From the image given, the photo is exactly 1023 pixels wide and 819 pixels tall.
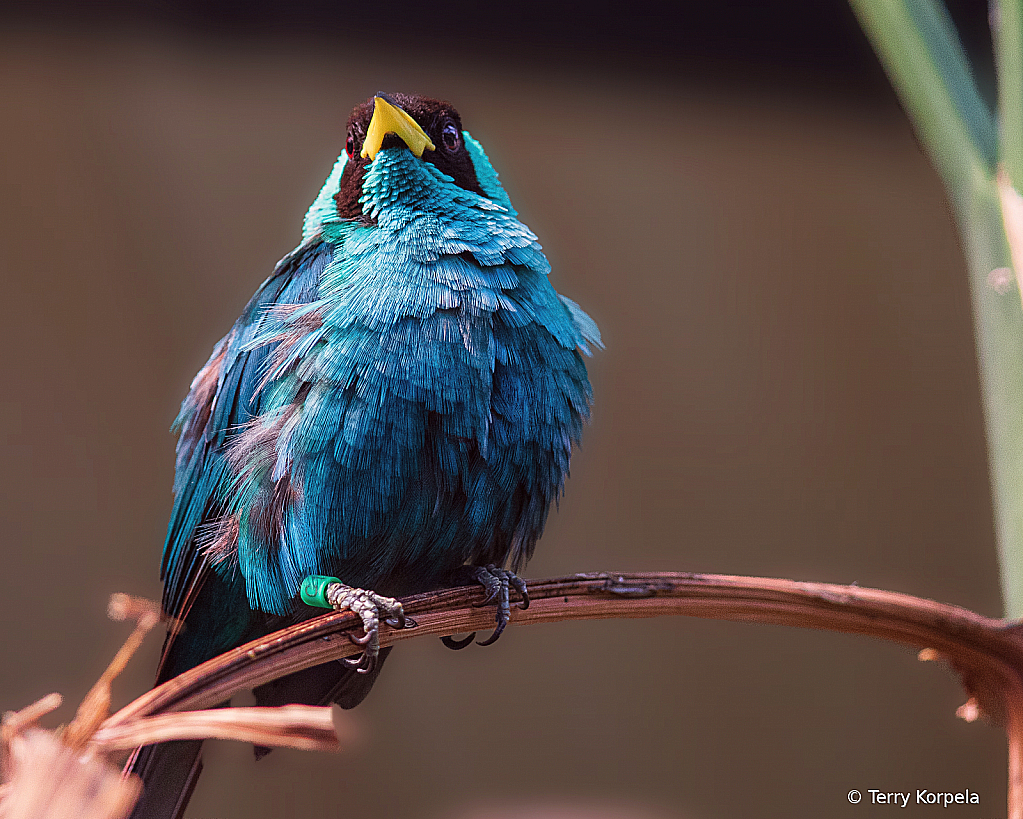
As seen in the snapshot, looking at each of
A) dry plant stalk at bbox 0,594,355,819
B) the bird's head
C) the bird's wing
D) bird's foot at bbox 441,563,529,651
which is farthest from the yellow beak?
dry plant stalk at bbox 0,594,355,819

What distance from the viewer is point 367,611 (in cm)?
104

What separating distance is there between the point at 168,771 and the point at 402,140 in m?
0.98

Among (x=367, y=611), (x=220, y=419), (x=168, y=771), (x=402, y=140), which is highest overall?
(x=402, y=140)

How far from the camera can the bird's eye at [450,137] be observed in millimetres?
1333

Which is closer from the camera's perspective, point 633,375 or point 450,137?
point 450,137

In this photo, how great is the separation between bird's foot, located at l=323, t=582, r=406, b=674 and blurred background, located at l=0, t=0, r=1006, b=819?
4.52 feet

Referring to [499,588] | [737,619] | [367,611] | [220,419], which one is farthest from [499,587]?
[220,419]

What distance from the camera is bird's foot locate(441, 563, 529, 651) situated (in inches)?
44.2

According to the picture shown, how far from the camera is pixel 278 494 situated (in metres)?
1.17

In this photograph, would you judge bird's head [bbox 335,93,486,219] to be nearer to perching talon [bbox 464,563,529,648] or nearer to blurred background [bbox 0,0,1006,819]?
perching talon [bbox 464,563,529,648]

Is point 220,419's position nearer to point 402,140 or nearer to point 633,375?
point 402,140

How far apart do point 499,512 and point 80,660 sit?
169 centimetres

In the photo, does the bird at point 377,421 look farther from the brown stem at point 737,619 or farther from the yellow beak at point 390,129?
the brown stem at point 737,619

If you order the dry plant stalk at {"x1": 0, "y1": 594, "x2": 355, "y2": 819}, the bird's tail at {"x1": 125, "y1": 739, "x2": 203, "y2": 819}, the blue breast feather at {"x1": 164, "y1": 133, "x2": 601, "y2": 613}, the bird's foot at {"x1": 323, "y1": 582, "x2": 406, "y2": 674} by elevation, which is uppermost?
the blue breast feather at {"x1": 164, "y1": 133, "x2": 601, "y2": 613}
